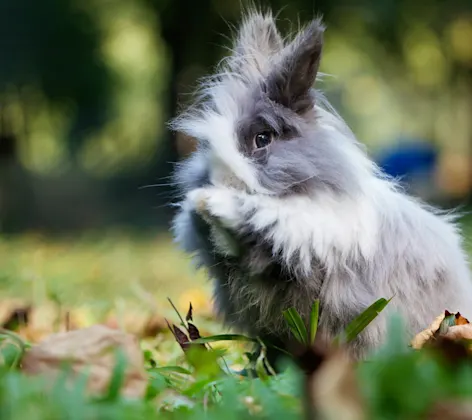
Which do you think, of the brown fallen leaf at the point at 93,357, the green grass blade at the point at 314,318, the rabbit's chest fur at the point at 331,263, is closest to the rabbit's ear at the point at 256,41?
the rabbit's chest fur at the point at 331,263

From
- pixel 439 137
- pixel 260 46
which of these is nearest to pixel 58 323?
pixel 260 46

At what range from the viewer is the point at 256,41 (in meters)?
2.88

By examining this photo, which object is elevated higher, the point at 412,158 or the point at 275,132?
the point at 275,132

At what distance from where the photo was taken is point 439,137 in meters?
24.8

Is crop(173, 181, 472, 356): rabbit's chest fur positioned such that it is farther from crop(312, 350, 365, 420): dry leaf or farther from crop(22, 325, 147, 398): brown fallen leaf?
crop(312, 350, 365, 420): dry leaf

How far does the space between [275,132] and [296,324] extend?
0.68m

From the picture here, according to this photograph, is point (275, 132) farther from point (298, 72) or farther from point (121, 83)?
point (121, 83)

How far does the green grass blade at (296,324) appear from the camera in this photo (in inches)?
86.9

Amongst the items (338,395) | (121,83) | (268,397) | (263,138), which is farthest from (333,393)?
(121,83)

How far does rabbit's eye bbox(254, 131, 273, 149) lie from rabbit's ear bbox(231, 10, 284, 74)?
35 cm

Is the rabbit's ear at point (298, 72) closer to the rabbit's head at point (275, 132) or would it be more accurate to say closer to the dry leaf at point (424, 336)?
the rabbit's head at point (275, 132)

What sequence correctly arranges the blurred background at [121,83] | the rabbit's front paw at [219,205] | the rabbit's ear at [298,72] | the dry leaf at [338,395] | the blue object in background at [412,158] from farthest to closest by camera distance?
1. the blue object in background at [412,158]
2. the blurred background at [121,83]
3. the rabbit's ear at [298,72]
4. the rabbit's front paw at [219,205]
5. the dry leaf at [338,395]

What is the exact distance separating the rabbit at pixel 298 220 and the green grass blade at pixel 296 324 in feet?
0.60

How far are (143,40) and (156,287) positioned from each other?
42.3 ft
